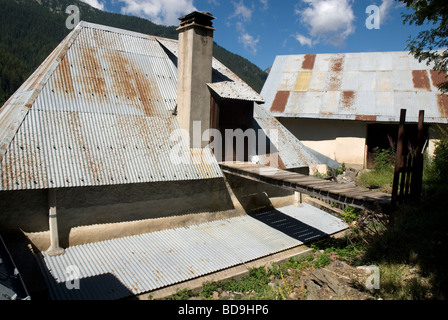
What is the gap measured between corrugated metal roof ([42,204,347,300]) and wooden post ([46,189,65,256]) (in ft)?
0.49

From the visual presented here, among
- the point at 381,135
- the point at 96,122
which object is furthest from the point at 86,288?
the point at 381,135

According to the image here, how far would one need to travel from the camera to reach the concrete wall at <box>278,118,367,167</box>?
1772 cm

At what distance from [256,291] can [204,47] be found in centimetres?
753

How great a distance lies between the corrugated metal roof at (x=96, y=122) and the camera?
772cm

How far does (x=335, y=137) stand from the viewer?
18281 mm

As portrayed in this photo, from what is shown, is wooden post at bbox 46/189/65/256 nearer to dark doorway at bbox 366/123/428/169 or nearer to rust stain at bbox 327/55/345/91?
dark doorway at bbox 366/123/428/169

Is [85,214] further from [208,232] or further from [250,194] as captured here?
[250,194]

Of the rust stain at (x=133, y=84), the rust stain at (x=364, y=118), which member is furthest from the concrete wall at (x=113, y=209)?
the rust stain at (x=364, y=118)

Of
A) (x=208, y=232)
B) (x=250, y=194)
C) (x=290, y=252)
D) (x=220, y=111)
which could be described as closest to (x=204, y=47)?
(x=220, y=111)

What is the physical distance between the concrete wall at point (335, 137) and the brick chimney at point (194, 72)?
32.0ft

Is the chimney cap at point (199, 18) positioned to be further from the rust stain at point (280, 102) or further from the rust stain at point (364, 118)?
the rust stain at point (364, 118)

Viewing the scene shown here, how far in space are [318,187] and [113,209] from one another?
17.5ft

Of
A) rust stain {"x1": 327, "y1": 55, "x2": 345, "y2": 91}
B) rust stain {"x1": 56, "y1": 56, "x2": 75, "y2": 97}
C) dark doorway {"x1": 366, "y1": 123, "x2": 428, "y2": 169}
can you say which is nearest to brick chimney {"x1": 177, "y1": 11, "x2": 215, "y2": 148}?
Answer: rust stain {"x1": 56, "y1": 56, "x2": 75, "y2": 97}

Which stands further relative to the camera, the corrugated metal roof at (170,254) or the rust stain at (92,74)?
the rust stain at (92,74)
